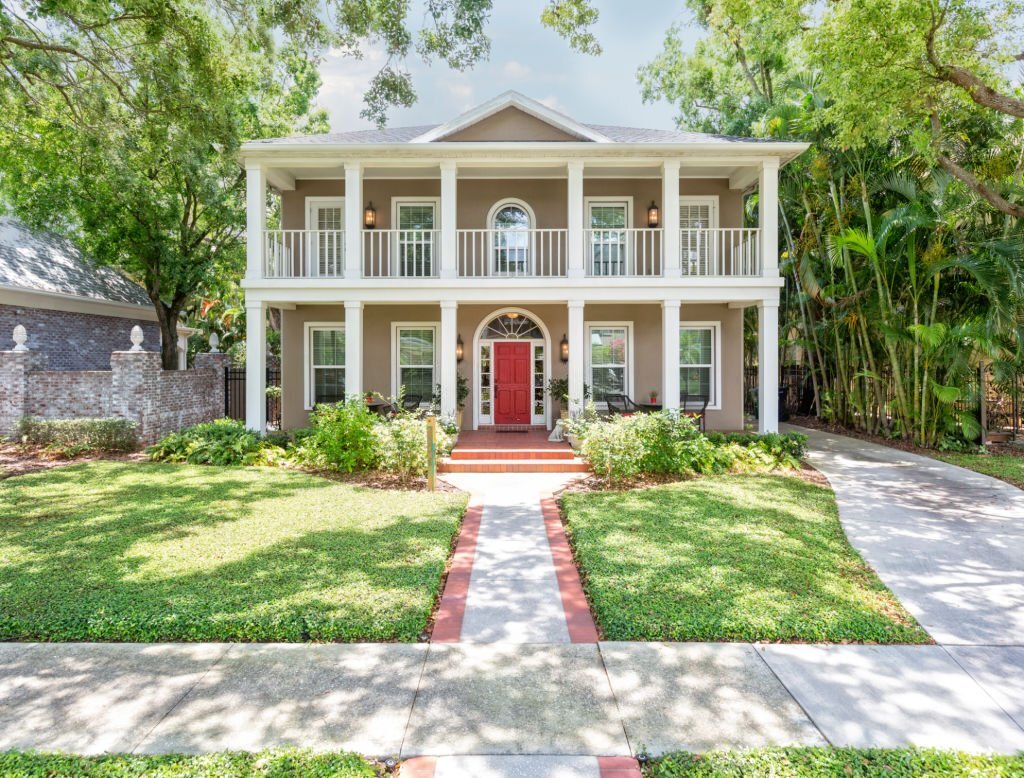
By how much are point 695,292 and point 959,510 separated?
18.1ft

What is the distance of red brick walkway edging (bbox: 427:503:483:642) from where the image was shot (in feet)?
12.2

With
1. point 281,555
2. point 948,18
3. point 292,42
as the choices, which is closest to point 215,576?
point 281,555

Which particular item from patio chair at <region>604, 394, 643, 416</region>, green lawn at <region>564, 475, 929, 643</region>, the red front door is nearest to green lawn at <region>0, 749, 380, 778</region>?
green lawn at <region>564, 475, 929, 643</region>

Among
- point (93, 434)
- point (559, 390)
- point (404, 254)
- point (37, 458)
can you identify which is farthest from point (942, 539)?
point (37, 458)

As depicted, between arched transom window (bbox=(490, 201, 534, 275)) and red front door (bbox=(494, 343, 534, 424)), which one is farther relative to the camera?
red front door (bbox=(494, 343, 534, 424))

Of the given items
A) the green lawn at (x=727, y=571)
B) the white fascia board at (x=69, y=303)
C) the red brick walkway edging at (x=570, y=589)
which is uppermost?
the white fascia board at (x=69, y=303)

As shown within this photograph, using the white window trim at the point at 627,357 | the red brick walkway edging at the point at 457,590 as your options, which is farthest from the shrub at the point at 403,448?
the white window trim at the point at 627,357

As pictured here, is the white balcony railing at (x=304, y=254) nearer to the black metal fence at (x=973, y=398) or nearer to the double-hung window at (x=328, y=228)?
the double-hung window at (x=328, y=228)

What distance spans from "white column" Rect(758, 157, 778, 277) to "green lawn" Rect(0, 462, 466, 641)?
781 centimetres

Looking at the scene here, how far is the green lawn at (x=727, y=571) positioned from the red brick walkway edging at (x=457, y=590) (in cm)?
104

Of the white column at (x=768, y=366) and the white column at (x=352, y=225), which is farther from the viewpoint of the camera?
the white column at (x=352, y=225)

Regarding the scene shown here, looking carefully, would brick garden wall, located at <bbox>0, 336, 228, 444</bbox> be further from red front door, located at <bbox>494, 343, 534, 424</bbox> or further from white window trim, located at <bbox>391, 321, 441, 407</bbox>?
red front door, located at <bbox>494, 343, 534, 424</bbox>

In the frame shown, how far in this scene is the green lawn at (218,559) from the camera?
370 cm

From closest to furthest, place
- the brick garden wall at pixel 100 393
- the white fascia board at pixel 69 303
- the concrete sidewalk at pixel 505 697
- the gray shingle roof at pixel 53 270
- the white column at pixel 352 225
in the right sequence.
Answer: the concrete sidewalk at pixel 505 697 → the white column at pixel 352 225 → the brick garden wall at pixel 100 393 → the white fascia board at pixel 69 303 → the gray shingle roof at pixel 53 270
